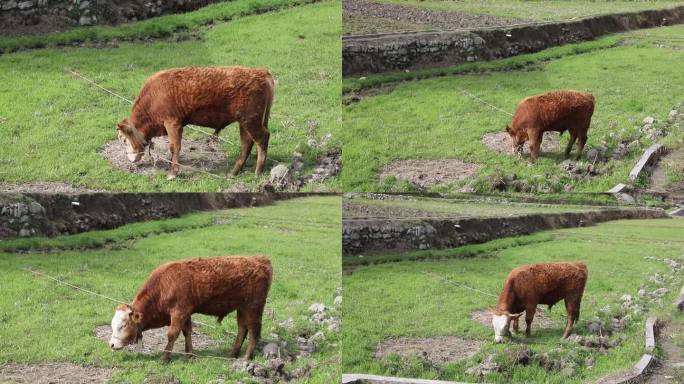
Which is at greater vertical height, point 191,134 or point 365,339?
point 191,134

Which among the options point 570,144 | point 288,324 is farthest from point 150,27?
point 570,144

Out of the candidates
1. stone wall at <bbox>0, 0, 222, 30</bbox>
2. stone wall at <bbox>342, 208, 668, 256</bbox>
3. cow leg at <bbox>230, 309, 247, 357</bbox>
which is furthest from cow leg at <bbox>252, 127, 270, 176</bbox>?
stone wall at <bbox>0, 0, 222, 30</bbox>

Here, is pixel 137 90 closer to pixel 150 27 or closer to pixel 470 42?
pixel 150 27

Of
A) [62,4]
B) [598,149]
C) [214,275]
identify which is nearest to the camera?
A: [214,275]

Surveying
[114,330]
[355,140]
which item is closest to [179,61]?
[355,140]

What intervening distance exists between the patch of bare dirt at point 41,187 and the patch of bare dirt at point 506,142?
10.4 feet

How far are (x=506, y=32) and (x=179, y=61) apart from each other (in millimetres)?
2952

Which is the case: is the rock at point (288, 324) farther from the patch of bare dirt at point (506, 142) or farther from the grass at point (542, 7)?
the grass at point (542, 7)

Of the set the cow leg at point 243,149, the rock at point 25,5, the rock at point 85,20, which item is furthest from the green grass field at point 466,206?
the rock at point 25,5

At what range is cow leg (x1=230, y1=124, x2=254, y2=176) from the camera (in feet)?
26.9

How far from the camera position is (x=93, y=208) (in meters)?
9.05

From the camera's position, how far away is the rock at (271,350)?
8.86m

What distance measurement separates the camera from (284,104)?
9.16 metres

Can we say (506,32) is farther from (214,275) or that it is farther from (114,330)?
(114,330)
